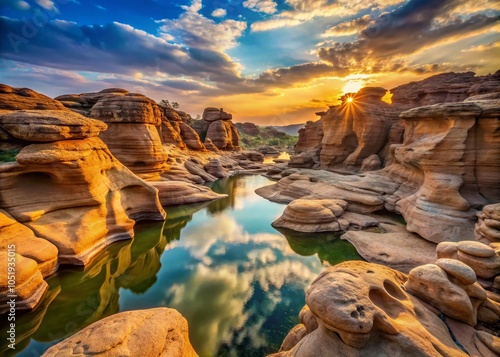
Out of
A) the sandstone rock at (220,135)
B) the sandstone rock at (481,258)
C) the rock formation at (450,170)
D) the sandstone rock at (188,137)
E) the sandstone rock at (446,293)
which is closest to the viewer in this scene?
the sandstone rock at (446,293)

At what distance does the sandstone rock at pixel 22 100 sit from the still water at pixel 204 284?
9192 mm

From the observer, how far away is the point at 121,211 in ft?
37.4

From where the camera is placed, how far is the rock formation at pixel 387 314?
132 inches

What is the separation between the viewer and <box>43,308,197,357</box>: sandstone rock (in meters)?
3.75

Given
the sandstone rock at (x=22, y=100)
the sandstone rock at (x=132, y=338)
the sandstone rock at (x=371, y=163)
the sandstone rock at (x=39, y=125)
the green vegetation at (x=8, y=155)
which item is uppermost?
the sandstone rock at (x=22, y=100)

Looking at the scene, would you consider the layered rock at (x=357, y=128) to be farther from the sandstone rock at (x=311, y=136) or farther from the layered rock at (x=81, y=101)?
the layered rock at (x=81, y=101)

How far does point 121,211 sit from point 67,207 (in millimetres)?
2271

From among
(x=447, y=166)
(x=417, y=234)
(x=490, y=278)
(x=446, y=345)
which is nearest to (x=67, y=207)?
(x=446, y=345)

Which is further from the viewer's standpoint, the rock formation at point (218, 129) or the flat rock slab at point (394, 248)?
the rock formation at point (218, 129)

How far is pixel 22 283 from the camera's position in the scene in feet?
20.9

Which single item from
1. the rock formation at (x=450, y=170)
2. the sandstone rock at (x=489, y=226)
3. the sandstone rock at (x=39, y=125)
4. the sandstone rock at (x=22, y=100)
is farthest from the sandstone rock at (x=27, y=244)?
the sandstone rock at (x=489, y=226)

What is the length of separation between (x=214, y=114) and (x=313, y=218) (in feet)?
128

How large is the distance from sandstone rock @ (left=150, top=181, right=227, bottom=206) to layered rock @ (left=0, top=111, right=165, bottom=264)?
494 cm

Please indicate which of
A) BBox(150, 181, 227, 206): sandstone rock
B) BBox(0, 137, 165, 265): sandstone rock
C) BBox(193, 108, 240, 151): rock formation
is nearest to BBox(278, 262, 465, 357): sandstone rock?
BBox(0, 137, 165, 265): sandstone rock
